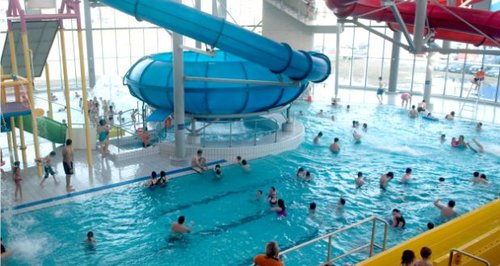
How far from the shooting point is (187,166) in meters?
12.8

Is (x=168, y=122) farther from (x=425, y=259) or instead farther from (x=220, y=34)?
(x=425, y=259)

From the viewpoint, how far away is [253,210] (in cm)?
1020

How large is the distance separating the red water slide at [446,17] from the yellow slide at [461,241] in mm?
3759

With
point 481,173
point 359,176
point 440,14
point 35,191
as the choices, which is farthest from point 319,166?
point 35,191

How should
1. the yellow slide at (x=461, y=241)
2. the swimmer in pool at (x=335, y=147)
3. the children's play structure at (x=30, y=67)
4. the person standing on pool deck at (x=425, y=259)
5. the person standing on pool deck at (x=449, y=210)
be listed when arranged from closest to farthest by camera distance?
the person standing on pool deck at (x=425, y=259)
the yellow slide at (x=461, y=241)
the person standing on pool deck at (x=449, y=210)
the children's play structure at (x=30, y=67)
the swimmer in pool at (x=335, y=147)

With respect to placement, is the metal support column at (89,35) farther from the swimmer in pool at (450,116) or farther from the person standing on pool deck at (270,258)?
the person standing on pool deck at (270,258)

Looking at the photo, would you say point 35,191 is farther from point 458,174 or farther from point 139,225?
point 458,174

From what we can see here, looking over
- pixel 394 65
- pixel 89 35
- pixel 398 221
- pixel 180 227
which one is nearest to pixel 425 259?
pixel 398 221

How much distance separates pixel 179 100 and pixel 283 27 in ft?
43.0

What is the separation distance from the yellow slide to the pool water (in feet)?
7.75

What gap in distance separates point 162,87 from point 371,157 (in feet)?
22.4

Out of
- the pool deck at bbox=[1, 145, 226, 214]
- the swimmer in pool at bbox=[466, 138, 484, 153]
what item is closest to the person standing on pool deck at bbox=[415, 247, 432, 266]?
the pool deck at bbox=[1, 145, 226, 214]

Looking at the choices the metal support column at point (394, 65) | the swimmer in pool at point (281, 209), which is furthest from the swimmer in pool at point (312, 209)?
the metal support column at point (394, 65)

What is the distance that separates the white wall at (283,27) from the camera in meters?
24.2
